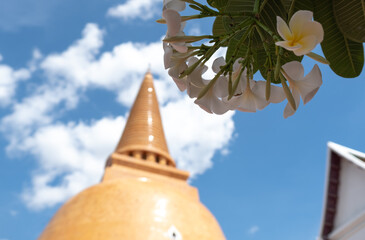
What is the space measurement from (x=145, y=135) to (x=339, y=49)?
13412mm

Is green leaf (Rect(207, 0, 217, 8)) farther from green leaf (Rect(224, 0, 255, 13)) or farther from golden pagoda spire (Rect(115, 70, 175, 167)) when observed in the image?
golden pagoda spire (Rect(115, 70, 175, 167))

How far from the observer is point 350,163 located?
22.1 ft

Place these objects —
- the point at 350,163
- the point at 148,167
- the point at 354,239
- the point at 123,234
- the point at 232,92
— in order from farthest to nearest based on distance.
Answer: the point at 148,167 → the point at 123,234 → the point at 350,163 → the point at 354,239 → the point at 232,92

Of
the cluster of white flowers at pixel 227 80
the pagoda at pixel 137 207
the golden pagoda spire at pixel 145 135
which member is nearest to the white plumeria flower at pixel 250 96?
the cluster of white flowers at pixel 227 80

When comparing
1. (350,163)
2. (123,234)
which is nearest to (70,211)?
(123,234)

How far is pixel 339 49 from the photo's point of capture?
2.47 ft

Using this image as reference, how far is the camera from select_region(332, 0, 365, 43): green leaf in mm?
701

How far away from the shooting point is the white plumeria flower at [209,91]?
2.27 ft

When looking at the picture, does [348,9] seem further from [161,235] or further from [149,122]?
[149,122]

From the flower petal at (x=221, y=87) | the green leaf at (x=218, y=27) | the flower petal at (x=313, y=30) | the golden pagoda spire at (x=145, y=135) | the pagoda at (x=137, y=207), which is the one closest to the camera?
the flower petal at (x=313, y=30)

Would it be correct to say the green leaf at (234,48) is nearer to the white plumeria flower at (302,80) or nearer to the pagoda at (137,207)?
the white plumeria flower at (302,80)

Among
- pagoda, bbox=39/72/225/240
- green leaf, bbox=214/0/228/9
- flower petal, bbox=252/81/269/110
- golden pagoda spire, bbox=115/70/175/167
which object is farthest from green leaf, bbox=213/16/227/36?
golden pagoda spire, bbox=115/70/175/167

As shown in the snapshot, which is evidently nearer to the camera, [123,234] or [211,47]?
[211,47]

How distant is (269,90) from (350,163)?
6578 millimetres
